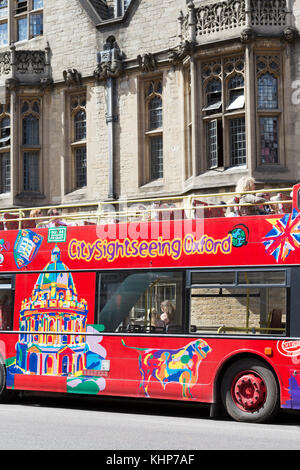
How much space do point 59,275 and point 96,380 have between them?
1778 millimetres

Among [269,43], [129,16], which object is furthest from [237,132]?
[129,16]

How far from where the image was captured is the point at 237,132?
1930 cm

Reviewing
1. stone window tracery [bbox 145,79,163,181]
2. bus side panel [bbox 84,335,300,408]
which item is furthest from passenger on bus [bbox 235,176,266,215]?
stone window tracery [bbox 145,79,163,181]

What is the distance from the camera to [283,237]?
35.7 ft

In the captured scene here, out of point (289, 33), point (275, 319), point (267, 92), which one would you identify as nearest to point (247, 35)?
point (289, 33)

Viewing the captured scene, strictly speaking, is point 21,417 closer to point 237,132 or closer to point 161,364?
point 161,364

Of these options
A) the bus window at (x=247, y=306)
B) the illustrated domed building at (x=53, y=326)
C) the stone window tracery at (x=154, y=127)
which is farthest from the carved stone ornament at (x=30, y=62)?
the bus window at (x=247, y=306)

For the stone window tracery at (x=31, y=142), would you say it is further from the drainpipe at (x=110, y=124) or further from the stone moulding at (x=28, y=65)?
the drainpipe at (x=110, y=124)

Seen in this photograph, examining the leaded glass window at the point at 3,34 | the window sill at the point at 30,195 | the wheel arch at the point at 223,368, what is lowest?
the wheel arch at the point at 223,368

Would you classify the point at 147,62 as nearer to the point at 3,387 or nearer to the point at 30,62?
the point at 30,62

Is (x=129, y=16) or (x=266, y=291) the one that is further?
Result: (x=129, y=16)

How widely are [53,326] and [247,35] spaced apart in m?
9.09

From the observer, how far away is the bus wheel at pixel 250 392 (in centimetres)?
1066

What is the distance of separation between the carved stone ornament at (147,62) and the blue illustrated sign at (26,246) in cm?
909
